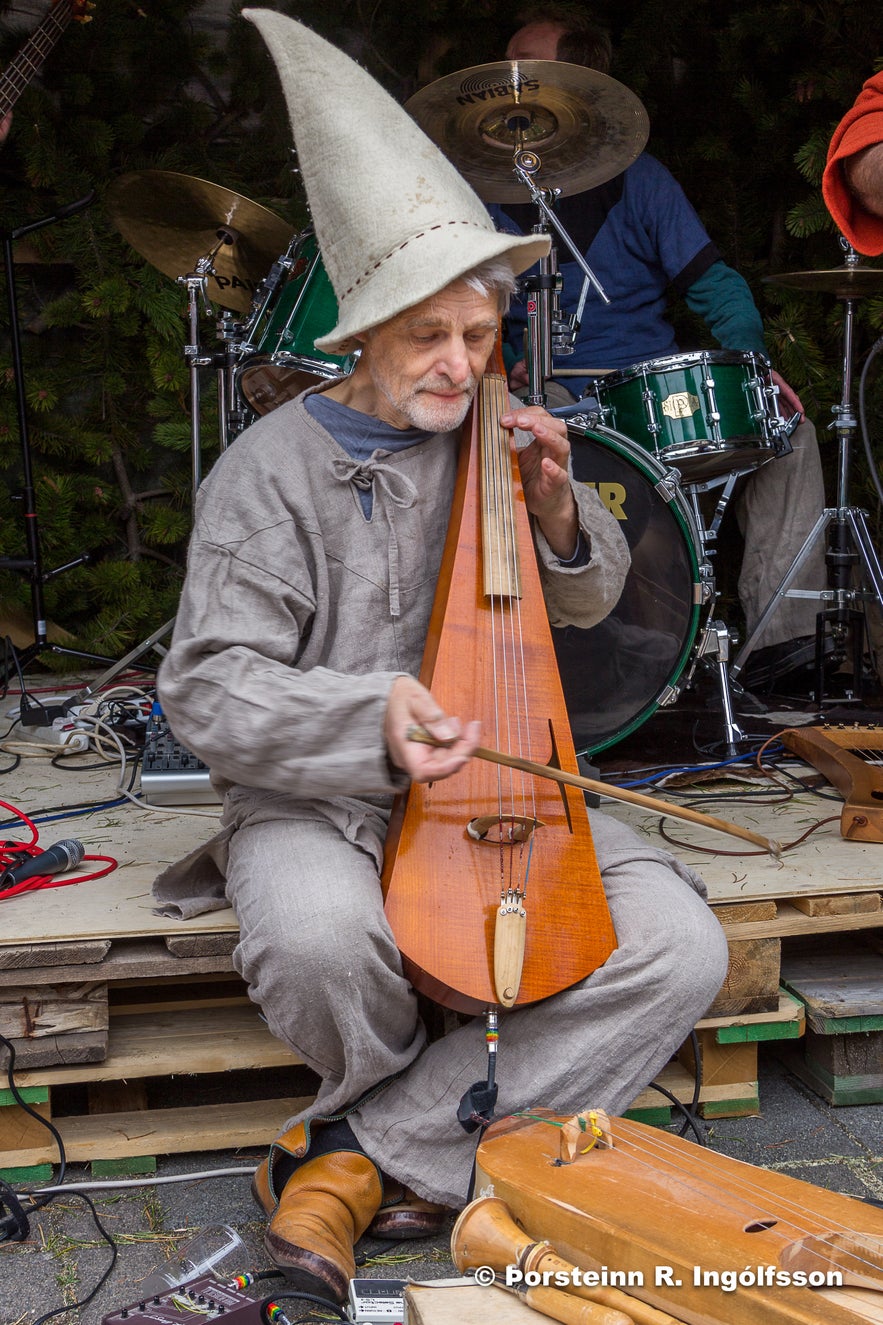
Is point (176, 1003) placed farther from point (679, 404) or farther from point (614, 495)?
point (679, 404)

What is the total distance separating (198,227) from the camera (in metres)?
3.55

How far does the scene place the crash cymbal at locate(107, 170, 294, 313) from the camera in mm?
3393

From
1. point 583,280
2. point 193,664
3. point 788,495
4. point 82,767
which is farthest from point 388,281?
point 788,495

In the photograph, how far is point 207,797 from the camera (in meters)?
2.78

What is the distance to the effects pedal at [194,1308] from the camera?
1430 millimetres

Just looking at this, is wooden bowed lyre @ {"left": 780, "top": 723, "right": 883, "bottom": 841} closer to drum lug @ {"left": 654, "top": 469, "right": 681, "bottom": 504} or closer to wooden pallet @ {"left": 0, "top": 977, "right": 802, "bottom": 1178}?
wooden pallet @ {"left": 0, "top": 977, "right": 802, "bottom": 1178}

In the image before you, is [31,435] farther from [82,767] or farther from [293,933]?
[293,933]

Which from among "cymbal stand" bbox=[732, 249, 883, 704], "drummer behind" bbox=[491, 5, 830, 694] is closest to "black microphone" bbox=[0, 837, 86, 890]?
"drummer behind" bbox=[491, 5, 830, 694]

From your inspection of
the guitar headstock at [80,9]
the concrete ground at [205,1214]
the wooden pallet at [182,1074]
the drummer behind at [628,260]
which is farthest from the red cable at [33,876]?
the guitar headstock at [80,9]

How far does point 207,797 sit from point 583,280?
6.20 ft

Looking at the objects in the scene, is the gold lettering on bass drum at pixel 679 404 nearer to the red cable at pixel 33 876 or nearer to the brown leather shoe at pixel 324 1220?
the red cable at pixel 33 876

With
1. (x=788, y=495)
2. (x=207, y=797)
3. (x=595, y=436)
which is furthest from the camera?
(x=788, y=495)

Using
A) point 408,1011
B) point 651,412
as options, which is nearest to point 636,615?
point 651,412

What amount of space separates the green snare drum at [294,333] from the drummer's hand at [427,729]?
1.50 m
